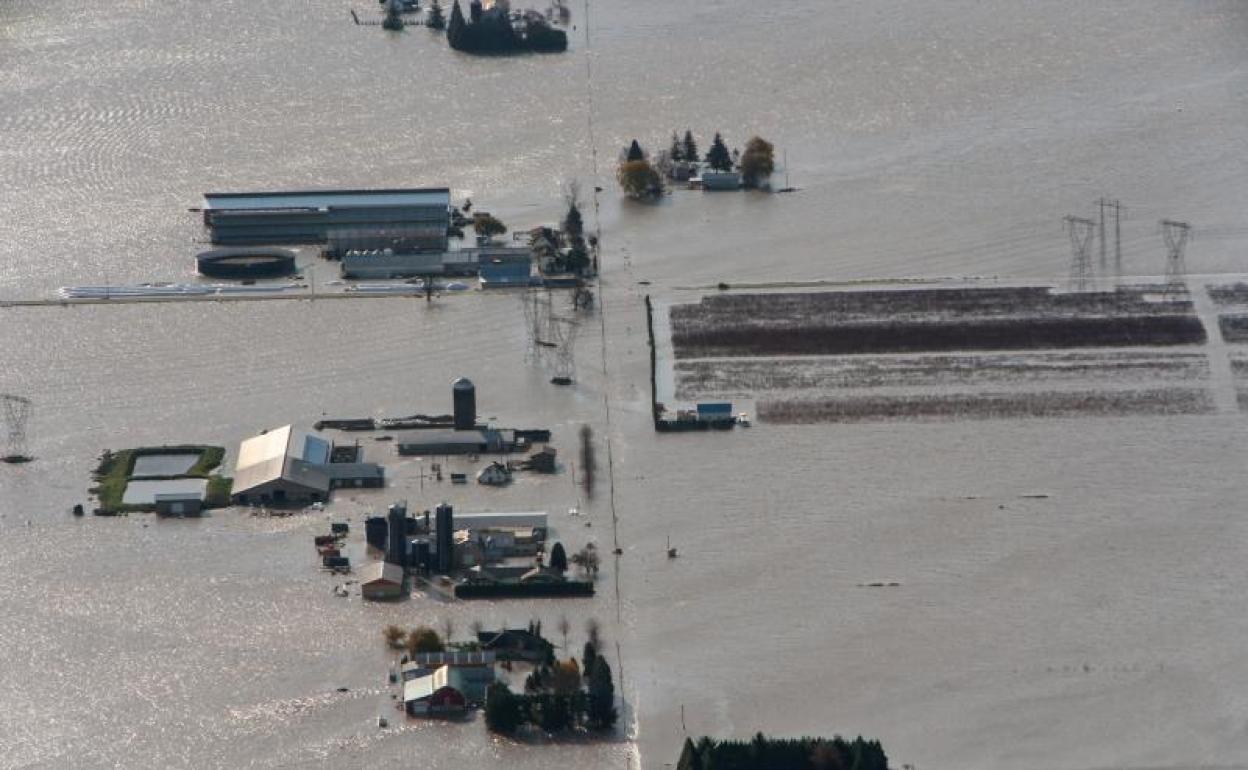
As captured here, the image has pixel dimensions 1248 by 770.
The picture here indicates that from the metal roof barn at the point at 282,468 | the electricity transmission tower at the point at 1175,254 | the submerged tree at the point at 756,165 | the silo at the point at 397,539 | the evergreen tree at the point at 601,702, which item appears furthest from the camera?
the submerged tree at the point at 756,165

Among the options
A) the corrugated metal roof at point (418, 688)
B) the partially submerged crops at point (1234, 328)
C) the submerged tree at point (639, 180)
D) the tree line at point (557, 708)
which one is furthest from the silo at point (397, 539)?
the submerged tree at point (639, 180)

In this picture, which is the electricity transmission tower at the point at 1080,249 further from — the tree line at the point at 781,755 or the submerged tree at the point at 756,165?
the tree line at the point at 781,755

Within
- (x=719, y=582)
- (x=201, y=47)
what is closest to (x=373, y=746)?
(x=719, y=582)

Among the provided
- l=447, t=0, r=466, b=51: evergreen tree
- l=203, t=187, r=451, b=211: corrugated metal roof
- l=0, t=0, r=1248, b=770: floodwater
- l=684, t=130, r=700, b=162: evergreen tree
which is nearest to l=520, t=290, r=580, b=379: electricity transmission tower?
l=0, t=0, r=1248, b=770: floodwater

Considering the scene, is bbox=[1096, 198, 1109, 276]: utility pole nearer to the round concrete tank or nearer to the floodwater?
the floodwater

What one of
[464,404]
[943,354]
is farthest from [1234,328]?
[464,404]

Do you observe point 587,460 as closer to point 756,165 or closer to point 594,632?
point 594,632

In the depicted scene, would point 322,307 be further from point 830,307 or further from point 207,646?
point 207,646
